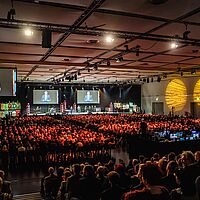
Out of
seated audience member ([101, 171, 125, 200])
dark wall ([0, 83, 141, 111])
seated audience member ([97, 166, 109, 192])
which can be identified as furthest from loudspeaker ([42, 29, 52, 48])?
dark wall ([0, 83, 141, 111])

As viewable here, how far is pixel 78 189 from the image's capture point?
455cm

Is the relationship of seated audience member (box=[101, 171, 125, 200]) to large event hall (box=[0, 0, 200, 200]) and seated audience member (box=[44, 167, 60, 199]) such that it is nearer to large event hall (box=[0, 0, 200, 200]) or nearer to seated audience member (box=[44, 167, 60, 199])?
large event hall (box=[0, 0, 200, 200])

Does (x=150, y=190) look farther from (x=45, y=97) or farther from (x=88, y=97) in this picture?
(x=88, y=97)

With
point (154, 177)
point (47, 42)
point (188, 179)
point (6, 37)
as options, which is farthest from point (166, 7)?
point (6, 37)

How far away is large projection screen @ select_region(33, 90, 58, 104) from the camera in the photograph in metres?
31.9

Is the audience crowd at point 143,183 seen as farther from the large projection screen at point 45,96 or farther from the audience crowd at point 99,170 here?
the large projection screen at point 45,96

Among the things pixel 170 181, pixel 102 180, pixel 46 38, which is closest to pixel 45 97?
pixel 46 38

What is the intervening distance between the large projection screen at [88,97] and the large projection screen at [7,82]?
20.6m

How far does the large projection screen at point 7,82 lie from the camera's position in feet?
40.8

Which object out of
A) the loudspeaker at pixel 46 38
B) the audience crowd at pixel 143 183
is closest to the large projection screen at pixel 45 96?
the loudspeaker at pixel 46 38

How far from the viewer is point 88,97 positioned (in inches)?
1325

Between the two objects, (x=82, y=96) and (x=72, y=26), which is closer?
(x=72, y=26)

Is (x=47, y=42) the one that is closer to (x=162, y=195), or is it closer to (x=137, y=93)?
(x=162, y=195)

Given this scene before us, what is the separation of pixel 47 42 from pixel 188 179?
532cm
